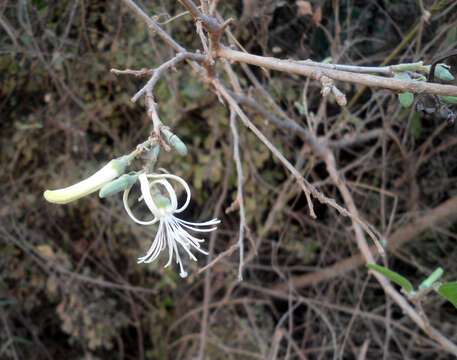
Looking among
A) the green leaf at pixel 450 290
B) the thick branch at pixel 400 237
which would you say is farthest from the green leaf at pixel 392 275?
the thick branch at pixel 400 237

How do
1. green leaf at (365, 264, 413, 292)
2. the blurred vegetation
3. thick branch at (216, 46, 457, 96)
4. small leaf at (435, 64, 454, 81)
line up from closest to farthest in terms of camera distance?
1. thick branch at (216, 46, 457, 96)
2. small leaf at (435, 64, 454, 81)
3. green leaf at (365, 264, 413, 292)
4. the blurred vegetation

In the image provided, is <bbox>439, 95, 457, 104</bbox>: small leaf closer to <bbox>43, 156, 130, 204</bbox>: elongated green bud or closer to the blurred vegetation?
<bbox>43, 156, 130, 204</bbox>: elongated green bud

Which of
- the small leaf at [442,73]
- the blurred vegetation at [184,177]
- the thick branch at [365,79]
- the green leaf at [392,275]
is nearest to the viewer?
the thick branch at [365,79]

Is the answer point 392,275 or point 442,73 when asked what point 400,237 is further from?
point 442,73

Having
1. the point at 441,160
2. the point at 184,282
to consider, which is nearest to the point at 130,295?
the point at 184,282

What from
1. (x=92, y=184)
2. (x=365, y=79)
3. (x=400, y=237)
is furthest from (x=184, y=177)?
(x=365, y=79)

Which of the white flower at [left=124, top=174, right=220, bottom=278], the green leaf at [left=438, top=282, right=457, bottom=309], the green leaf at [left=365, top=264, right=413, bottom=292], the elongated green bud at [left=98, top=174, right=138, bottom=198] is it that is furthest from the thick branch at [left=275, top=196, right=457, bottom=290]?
the elongated green bud at [left=98, top=174, right=138, bottom=198]

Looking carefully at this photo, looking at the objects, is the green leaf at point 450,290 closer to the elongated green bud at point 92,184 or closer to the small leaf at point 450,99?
the small leaf at point 450,99

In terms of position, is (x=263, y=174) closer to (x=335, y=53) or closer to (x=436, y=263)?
(x=335, y=53)
